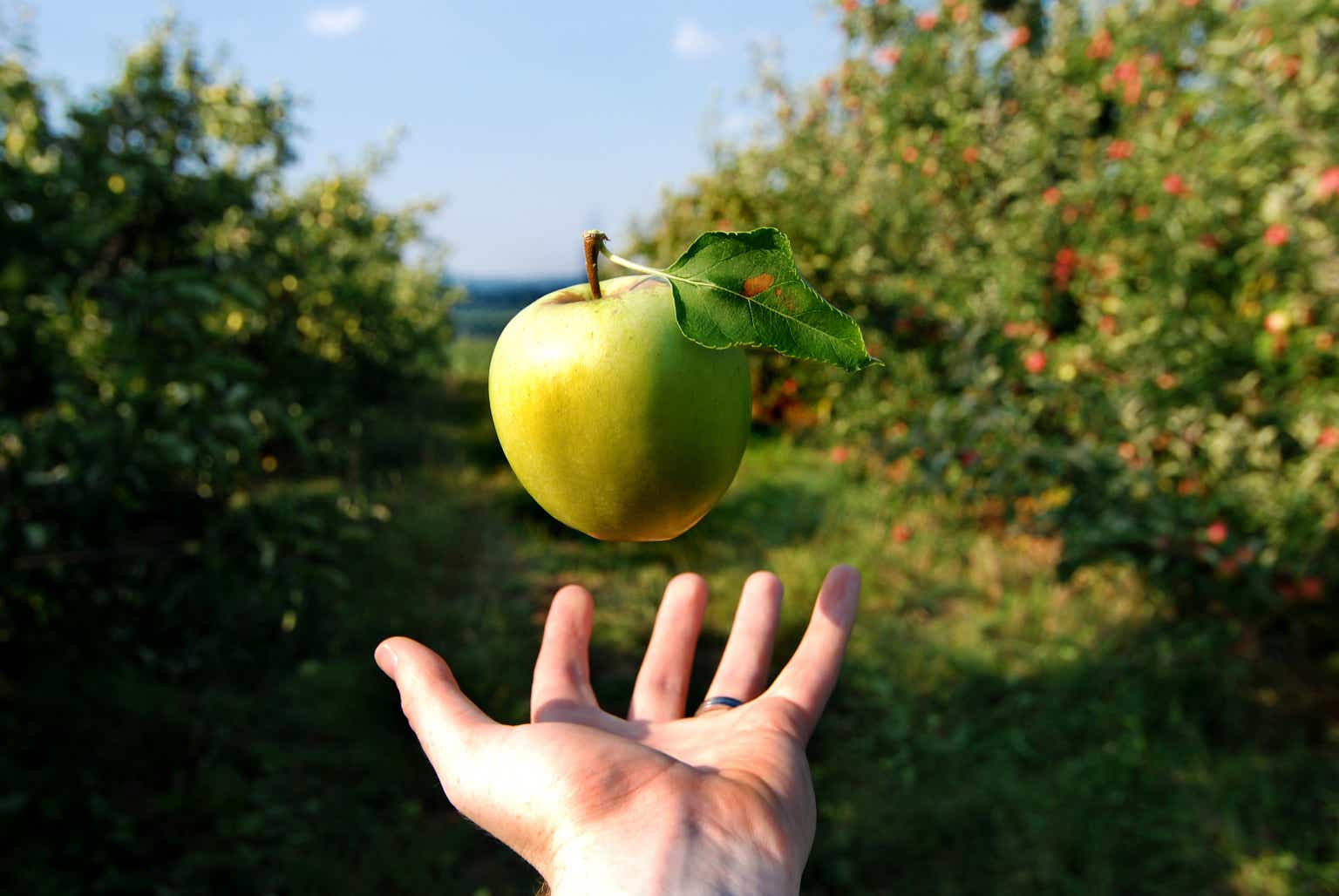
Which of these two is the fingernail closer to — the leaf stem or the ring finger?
the ring finger

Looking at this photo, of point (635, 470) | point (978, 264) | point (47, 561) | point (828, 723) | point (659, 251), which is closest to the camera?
point (635, 470)

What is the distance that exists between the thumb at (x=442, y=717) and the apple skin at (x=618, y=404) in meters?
0.39

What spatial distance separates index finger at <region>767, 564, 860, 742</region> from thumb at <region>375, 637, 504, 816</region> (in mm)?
585

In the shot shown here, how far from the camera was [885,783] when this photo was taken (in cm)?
312

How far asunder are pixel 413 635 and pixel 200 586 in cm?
79

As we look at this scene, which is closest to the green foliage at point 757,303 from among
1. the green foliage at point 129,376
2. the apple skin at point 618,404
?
the apple skin at point 618,404

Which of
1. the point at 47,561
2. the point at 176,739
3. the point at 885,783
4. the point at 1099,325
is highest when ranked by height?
the point at 1099,325

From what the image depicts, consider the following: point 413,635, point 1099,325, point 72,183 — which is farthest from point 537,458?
point 1099,325

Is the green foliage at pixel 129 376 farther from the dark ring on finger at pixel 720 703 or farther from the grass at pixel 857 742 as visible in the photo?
the dark ring on finger at pixel 720 703

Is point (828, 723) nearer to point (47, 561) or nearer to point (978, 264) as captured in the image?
point (978, 264)

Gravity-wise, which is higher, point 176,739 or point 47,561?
point 47,561

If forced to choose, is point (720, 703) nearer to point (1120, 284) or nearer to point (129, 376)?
point (129, 376)

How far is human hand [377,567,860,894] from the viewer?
4.11ft

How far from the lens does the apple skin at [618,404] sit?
1.08m
